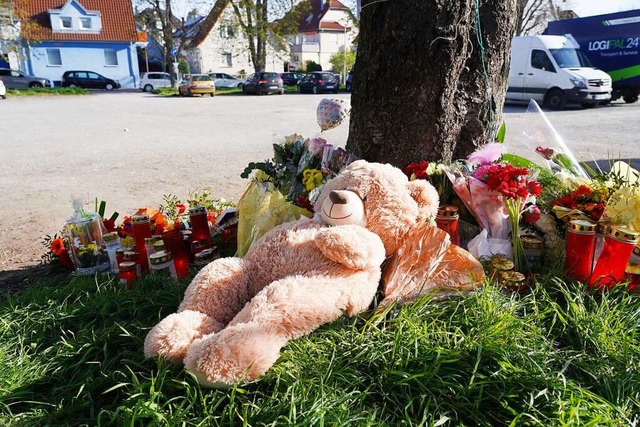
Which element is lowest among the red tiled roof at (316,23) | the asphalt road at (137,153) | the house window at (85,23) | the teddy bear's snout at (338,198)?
the asphalt road at (137,153)

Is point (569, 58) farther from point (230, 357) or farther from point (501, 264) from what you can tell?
point (230, 357)

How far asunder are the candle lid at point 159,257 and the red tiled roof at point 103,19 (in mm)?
41151

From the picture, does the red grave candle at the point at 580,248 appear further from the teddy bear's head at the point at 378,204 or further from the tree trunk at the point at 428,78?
the tree trunk at the point at 428,78

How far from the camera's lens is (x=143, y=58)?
159 feet

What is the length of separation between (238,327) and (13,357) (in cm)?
119

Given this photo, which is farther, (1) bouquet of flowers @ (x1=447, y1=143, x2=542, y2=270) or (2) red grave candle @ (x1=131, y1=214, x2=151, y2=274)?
(2) red grave candle @ (x1=131, y1=214, x2=151, y2=274)

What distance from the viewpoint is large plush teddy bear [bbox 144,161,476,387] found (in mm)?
1762

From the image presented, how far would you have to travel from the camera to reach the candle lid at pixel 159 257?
283 centimetres

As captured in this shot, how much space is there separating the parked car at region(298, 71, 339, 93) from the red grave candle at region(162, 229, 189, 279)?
2752cm

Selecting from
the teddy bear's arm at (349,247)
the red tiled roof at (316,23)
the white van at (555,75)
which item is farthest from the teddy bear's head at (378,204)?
the red tiled roof at (316,23)

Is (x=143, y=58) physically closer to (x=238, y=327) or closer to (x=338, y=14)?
(x=338, y=14)

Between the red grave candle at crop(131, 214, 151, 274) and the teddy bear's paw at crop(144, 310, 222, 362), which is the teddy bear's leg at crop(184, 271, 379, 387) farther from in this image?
the red grave candle at crop(131, 214, 151, 274)

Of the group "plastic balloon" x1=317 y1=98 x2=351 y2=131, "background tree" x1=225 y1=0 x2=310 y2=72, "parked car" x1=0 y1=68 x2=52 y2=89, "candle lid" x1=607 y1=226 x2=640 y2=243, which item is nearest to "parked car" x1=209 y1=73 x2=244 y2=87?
"background tree" x1=225 y1=0 x2=310 y2=72

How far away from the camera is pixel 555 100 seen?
1603 centimetres
